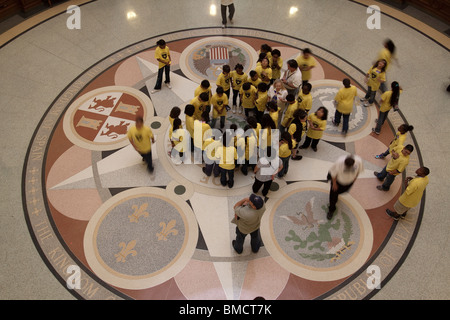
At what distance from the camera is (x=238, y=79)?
24.9ft

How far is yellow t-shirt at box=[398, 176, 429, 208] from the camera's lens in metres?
5.69

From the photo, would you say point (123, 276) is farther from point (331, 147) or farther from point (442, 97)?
point (442, 97)

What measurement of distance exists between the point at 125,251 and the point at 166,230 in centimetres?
79

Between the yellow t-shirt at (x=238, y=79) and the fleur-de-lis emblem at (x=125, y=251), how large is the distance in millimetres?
3938

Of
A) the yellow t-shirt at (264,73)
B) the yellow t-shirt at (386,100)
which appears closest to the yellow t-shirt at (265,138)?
the yellow t-shirt at (264,73)

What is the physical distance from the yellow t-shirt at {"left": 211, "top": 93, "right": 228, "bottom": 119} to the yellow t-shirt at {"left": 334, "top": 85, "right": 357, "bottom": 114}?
2.41 m

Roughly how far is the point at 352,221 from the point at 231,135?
9.20ft

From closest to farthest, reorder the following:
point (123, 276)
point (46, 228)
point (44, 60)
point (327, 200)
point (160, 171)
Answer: point (123, 276)
point (46, 228)
point (327, 200)
point (160, 171)
point (44, 60)

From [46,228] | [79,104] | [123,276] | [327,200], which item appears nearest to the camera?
[123,276]

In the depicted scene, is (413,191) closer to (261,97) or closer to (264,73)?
(261,97)

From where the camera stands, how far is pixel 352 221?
21.5 feet

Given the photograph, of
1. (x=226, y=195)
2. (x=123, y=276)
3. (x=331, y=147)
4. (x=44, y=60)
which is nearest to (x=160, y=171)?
(x=226, y=195)

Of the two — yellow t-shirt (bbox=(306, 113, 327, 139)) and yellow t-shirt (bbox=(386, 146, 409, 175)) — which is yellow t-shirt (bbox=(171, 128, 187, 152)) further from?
yellow t-shirt (bbox=(386, 146, 409, 175))

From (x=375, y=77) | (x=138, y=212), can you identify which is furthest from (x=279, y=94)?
(x=138, y=212)
